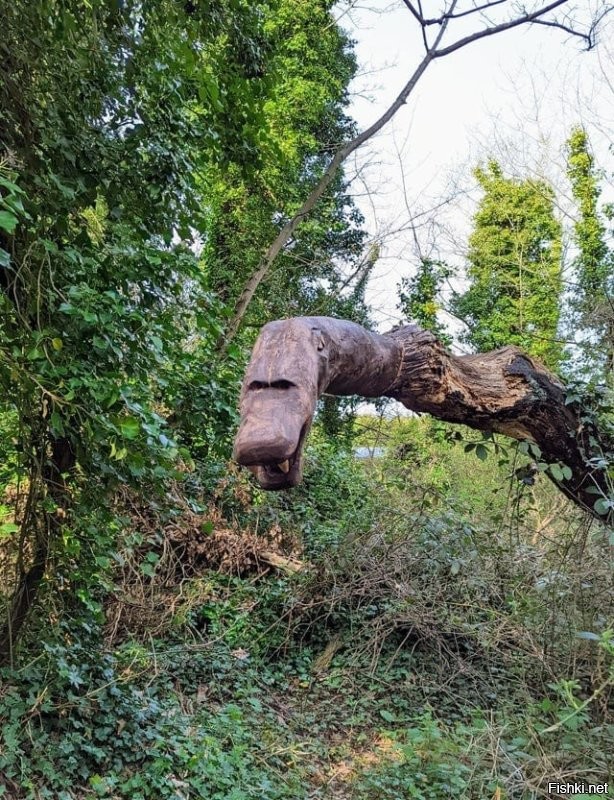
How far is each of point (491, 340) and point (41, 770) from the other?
12.9 meters

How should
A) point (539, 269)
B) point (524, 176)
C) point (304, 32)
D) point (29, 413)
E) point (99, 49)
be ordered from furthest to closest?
point (524, 176) < point (539, 269) < point (304, 32) < point (99, 49) < point (29, 413)

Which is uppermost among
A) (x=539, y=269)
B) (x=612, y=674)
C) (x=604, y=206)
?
(x=604, y=206)

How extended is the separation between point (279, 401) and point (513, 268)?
1587 centimetres

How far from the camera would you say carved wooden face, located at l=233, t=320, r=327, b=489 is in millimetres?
1403

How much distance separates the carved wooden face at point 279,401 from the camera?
4.60ft

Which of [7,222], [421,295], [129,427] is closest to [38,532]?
[129,427]

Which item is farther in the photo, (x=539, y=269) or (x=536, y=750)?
(x=539, y=269)

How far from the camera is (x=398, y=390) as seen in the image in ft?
8.58

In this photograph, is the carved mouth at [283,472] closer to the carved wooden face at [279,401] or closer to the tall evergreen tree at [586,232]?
the carved wooden face at [279,401]

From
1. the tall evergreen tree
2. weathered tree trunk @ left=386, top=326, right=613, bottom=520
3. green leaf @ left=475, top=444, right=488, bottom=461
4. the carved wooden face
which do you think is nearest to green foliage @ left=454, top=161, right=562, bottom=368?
the tall evergreen tree

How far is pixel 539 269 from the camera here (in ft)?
51.4

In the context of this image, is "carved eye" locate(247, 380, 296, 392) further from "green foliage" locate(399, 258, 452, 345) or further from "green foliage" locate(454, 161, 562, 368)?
"green foliage" locate(454, 161, 562, 368)

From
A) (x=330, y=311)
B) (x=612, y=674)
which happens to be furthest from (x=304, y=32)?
(x=612, y=674)

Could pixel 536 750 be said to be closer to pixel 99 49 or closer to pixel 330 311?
pixel 99 49
